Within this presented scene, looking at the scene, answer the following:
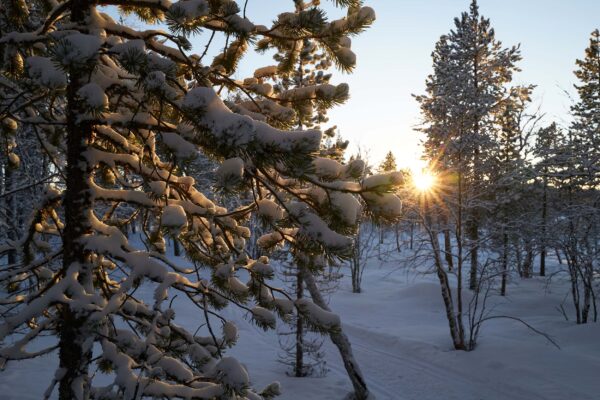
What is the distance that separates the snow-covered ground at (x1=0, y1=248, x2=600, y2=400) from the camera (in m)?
9.04

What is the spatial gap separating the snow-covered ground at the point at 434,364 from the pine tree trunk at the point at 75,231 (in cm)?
382

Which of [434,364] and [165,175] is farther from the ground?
[165,175]

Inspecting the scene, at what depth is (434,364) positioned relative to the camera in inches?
442

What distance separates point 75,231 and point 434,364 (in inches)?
433

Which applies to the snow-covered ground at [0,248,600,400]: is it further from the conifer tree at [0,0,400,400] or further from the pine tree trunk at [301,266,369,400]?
the conifer tree at [0,0,400,400]

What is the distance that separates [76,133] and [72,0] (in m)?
0.93

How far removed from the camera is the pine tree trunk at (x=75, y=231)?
105 inches

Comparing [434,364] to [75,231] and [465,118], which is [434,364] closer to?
[465,118]

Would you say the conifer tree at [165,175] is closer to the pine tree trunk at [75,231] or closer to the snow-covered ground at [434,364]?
the pine tree trunk at [75,231]

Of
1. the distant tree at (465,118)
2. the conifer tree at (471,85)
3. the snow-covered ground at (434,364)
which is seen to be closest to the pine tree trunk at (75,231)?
the snow-covered ground at (434,364)

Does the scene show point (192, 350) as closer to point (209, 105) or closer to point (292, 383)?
point (209, 105)

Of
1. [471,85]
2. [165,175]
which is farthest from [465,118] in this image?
[165,175]

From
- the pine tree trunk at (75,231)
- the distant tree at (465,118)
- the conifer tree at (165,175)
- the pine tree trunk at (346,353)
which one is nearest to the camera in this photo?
the conifer tree at (165,175)

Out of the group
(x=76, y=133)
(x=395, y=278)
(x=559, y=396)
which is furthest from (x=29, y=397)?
(x=395, y=278)
